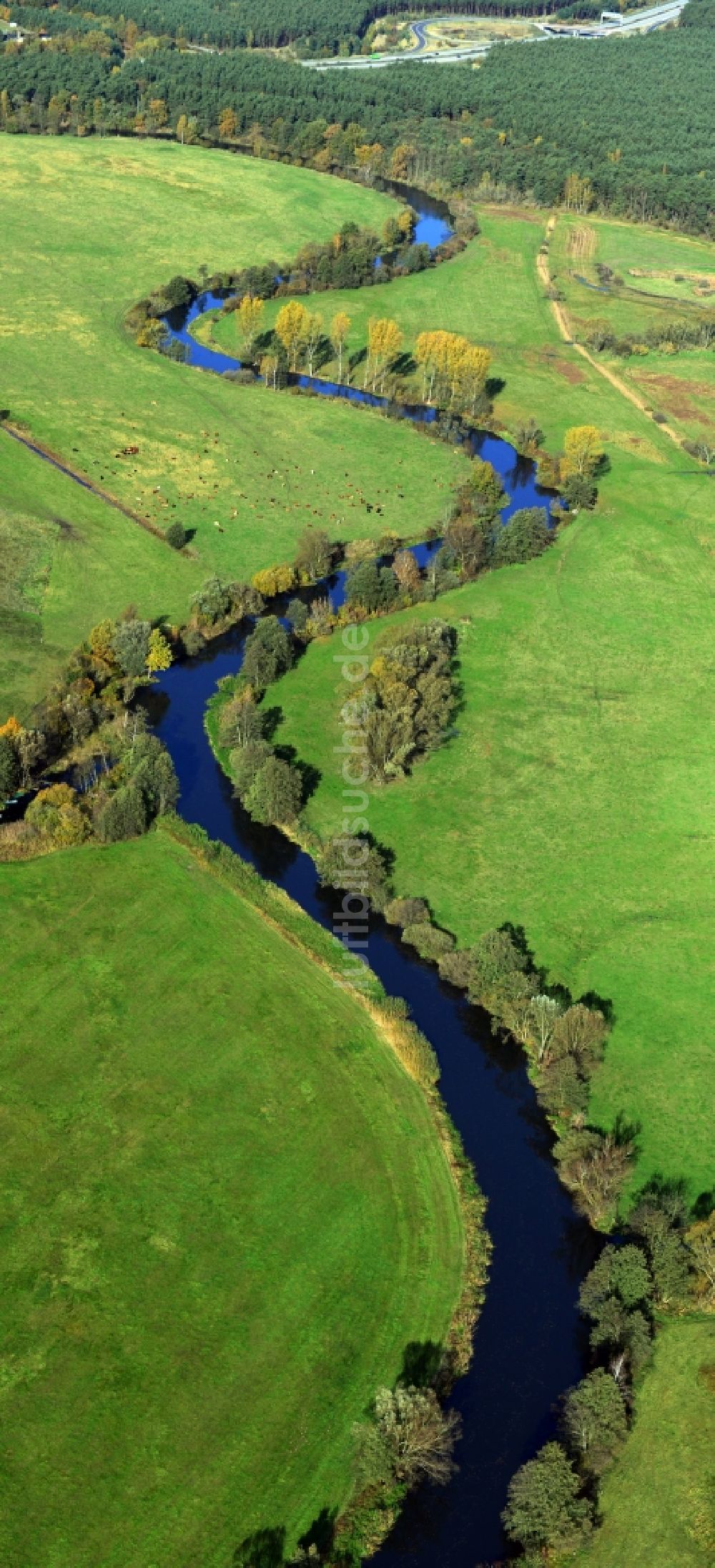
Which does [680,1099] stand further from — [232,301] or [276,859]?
[232,301]

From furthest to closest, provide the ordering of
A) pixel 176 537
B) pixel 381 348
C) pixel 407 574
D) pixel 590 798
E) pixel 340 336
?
pixel 340 336 → pixel 381 348 → pixel 176 537 → pixel 407 574 → pixel 590 798

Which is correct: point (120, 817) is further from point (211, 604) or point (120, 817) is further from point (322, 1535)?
point (322, 1535)

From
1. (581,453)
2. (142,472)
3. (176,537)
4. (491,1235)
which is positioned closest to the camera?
(491,1235)

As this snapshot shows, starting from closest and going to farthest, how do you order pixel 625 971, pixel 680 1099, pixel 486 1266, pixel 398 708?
1. pixel 486 1266
2. pixel 680 1099
3. pixel 625 971
4. pixel 398 708

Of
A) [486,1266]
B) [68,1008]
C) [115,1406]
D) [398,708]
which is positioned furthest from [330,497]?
[115,1406]

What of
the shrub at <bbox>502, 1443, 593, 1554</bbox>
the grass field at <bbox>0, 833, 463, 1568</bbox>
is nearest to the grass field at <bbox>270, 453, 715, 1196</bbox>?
the grass field at <bbox>0, 833, 463, 1568</bbox>

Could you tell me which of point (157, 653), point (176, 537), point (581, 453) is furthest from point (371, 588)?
point (581, 453)
